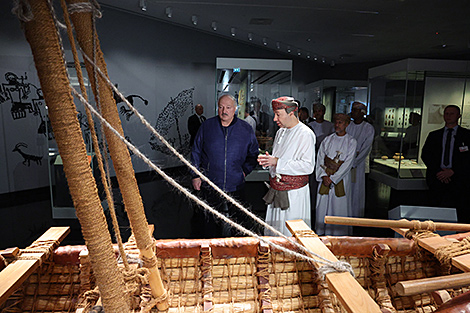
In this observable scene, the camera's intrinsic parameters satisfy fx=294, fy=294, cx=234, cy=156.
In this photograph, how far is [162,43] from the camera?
17.4 feet

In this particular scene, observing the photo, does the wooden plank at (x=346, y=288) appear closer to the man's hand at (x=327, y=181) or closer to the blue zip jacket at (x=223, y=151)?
the blue zip jacket at (x=223, y=151)

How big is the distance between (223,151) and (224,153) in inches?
0.8

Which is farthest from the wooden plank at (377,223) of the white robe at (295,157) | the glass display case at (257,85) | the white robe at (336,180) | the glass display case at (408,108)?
the glass display case at (257,85)

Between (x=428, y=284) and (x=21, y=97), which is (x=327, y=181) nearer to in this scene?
(x=428, y=284)

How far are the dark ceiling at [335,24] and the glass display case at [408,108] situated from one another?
457 millimetres

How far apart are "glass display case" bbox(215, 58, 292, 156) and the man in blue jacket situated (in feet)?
4.53

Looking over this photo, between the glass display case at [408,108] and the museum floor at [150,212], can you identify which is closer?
the museum floor at [150,212]

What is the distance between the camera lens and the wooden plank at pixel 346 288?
105 cm

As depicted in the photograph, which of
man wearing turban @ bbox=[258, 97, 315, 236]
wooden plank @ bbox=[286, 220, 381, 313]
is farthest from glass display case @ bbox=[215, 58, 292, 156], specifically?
A: wooden plank @ bbox=[286, 220, 381, 313]

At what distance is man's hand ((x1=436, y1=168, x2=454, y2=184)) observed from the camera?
3064 mm

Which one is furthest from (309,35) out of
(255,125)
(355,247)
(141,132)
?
(355,247)

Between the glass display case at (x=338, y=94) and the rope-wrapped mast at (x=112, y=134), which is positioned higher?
the glass display case at (x=338, y=94)

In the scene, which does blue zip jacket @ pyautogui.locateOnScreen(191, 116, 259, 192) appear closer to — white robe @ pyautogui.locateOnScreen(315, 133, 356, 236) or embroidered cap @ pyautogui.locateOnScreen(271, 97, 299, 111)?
embroidered cap @ pyautogui.locateOnScreen(271, 97, 299, 111)

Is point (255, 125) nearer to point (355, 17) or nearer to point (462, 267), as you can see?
point (355, 17)
